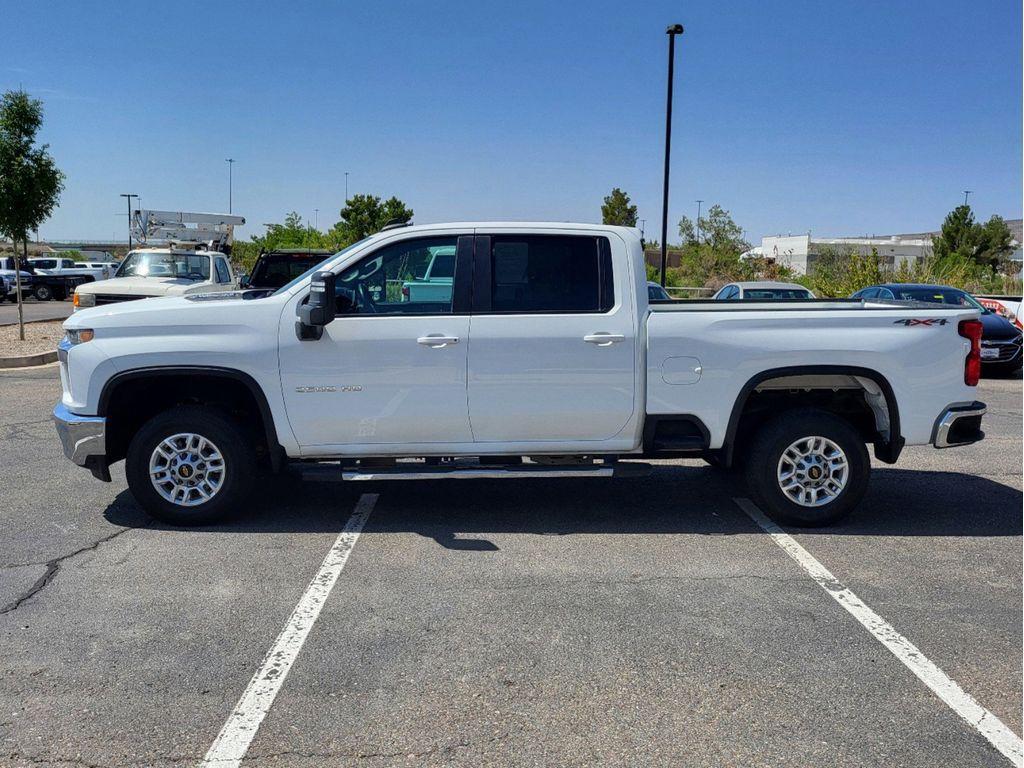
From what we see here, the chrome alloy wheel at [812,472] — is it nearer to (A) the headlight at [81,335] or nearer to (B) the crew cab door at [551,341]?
(B) the crew cab door at [551,341]

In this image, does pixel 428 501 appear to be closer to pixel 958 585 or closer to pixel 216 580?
pixel 216 580

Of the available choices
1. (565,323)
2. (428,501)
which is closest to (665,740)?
(565,323)

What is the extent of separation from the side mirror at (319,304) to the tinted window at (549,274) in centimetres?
105

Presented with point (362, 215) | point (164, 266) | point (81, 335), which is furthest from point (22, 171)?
point (362, 215)

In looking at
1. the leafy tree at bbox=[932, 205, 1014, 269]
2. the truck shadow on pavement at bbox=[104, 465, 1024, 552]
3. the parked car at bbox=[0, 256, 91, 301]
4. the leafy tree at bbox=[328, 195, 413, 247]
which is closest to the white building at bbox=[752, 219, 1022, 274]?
the leafy tree at bbox=[932, 205, 1014, 269]

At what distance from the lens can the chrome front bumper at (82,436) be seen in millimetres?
5941

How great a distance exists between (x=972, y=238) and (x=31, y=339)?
5782 centimetres

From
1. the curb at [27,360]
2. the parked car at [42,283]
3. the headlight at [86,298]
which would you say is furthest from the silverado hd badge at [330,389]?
the parked car at [42,283]

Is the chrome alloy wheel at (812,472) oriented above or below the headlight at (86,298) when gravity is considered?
below

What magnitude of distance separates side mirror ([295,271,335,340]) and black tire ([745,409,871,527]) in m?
2.97

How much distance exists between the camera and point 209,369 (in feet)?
19.4

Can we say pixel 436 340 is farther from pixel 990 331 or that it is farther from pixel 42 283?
pixel 42 283

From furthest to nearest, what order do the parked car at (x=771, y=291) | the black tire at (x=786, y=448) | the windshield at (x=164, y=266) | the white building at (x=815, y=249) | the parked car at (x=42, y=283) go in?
the white building at (x=815, y=249) < the parked car at (x=42, y=283) < the windshield at (x=164, y=266) < the parked car at (x=771, y=291) < the black tire at (x=786, y=448)

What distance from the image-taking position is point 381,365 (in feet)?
19.4
